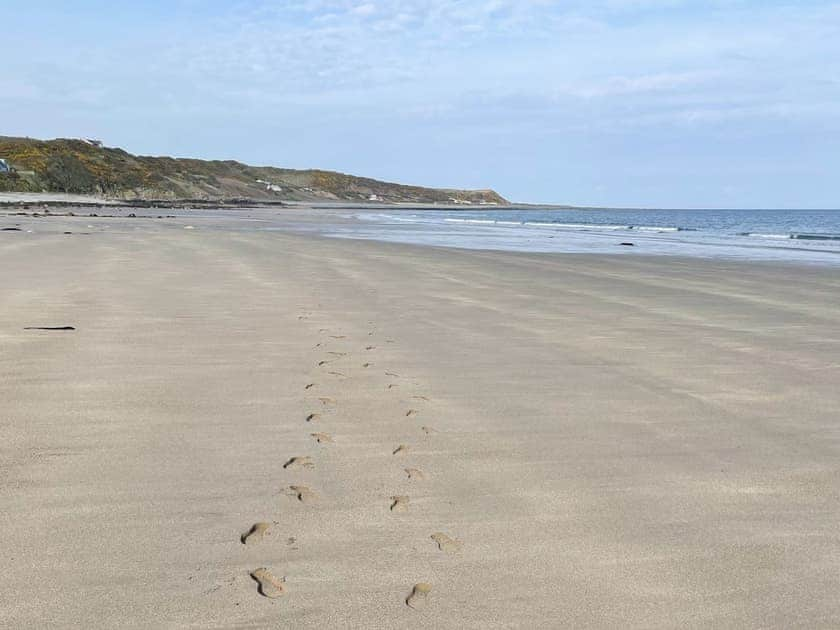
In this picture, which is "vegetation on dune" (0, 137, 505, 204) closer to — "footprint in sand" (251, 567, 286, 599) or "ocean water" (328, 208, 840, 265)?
"ocean water" (328, 208, 840, 265)

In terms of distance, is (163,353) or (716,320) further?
(716,320)

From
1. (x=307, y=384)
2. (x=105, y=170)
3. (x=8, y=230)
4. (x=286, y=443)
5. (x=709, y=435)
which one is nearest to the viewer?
(x=286, y=443)

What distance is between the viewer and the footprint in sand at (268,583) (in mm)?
2377

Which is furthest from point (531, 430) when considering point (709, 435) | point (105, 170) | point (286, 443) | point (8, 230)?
point (105, 170)

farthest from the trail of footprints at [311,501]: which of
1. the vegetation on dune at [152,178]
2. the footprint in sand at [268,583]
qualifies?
the vegetation on dune at [152,178]

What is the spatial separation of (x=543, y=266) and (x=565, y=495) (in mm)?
12461

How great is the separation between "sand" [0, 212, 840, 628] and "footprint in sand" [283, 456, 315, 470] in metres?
0.04

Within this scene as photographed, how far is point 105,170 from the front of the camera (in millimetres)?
84438

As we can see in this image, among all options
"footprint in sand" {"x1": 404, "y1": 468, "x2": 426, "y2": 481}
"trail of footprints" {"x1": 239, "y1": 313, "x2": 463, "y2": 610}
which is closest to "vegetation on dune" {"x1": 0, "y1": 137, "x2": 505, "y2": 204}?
"trail of footprints" {"x1": 239, "y1": 313, "x2": 463, "y2": 610}

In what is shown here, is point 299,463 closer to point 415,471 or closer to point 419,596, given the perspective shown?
point 415,471

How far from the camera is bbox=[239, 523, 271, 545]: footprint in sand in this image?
2741 mm

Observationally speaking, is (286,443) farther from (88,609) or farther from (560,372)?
(560,372)

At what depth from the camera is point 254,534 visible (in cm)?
279

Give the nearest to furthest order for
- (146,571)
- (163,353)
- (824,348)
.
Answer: (146,571), (163,353), (824,348)
